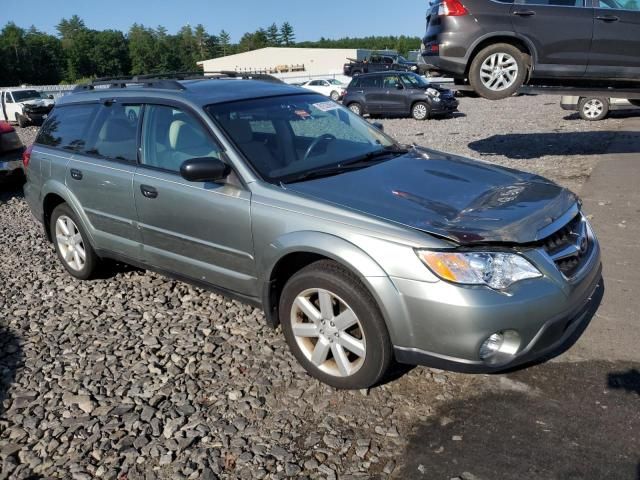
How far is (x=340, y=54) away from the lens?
79.9 meters

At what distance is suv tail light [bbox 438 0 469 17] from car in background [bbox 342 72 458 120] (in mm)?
10796

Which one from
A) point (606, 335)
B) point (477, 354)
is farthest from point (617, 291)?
point (477, 354)

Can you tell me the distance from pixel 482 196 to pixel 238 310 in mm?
2177

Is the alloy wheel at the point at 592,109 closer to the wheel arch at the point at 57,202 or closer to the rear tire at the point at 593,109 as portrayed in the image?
the rear tire at the point at 593,109

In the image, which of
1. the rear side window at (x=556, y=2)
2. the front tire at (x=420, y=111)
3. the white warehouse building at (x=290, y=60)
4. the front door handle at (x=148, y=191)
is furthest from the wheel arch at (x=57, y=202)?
the white warehouse building at (x=290, y=60)

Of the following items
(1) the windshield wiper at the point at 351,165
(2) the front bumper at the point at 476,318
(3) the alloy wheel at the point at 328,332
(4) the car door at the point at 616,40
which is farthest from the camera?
(4) the car door at the point at 616,40

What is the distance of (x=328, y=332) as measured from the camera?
10.5 ft

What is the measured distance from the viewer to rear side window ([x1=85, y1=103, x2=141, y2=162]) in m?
4.32

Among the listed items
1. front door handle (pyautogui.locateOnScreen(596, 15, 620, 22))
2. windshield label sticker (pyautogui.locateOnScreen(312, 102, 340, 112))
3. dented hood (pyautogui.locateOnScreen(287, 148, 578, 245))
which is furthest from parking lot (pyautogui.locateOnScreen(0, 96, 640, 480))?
front door handle (pyautogui.locateOnScreen(596, 15, 620, 22))

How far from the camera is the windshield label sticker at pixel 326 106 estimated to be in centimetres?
436

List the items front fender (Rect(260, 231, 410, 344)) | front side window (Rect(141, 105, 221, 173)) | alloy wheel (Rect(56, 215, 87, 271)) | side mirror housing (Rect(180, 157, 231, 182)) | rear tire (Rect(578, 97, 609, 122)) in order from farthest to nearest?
1. rear tire (Rect(578, 97, 609, 122))
2. alloy wheel (Rect(56, 215, 87, 271))
3. front side window (Rect(141, 105, 221, 173))
4. side mirror housing (Rect(180, 157, 231, 182))
5. front fender (Rect(260, 231, 410, 344))

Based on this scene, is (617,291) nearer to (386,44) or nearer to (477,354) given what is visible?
(477,354)

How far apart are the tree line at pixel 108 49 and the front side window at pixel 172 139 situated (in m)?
64.1

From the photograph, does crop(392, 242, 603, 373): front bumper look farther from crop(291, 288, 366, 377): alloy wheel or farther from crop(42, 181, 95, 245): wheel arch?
crop(42, 181, 95, 245): wheel arch
